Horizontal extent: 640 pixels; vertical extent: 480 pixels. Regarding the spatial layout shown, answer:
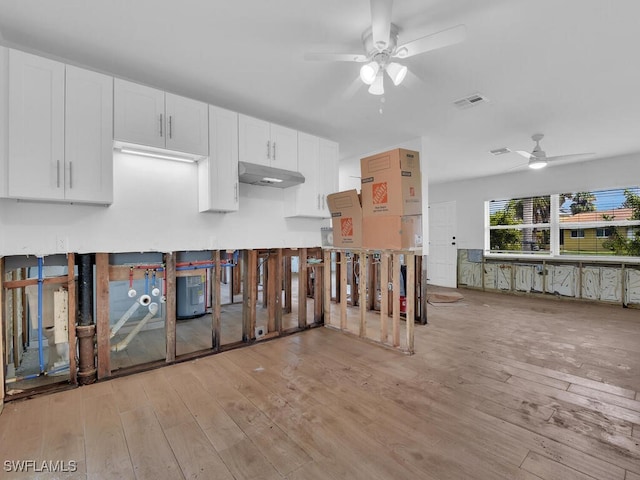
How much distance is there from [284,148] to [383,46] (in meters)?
1.89

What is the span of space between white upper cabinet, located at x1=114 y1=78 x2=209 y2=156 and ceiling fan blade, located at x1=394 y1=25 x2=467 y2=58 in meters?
1.98

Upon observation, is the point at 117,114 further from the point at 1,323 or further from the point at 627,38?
the point at 627,38

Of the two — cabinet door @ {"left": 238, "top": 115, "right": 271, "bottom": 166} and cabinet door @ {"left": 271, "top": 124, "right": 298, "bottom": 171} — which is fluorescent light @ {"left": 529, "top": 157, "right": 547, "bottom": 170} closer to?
cabinet door @ {"left": 271, "top": 124, "right": 298, "bottom": 171}

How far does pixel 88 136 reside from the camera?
2.46m

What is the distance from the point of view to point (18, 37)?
229 centimetres

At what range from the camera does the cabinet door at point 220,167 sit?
3.12m

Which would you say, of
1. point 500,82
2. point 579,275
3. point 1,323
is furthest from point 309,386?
point 579,275

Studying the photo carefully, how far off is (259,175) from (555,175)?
253 inches

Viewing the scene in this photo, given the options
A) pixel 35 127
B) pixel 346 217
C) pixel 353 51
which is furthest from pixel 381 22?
pixel 35 127

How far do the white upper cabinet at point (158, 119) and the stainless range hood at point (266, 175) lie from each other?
1.41 feet

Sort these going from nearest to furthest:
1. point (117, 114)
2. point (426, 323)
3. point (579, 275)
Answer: point (117, 114) < point (426, 323) < point (579, 275)

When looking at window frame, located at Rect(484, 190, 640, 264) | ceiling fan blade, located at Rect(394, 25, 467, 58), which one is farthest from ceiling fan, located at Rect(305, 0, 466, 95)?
window frame, located at Rect(484, 190, 640, 264)

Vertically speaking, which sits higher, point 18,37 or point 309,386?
point 18,37

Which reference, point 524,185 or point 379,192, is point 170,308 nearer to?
point 379,192
